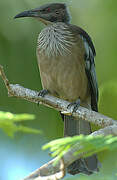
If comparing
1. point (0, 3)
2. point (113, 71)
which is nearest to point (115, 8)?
point (113, 71)

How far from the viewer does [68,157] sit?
9.83 ft

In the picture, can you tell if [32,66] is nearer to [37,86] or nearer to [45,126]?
[37,86]

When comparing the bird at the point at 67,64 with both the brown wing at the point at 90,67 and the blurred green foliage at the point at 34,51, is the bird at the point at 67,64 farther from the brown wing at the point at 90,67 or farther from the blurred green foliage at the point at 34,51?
the blurred green foliage at the point at 34,51

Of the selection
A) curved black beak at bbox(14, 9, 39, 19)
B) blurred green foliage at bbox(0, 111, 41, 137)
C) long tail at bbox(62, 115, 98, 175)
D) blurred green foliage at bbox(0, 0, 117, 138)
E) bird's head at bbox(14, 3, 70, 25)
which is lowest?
long tail at bbox(62, 115, 98, 175)

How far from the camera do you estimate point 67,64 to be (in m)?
6.04

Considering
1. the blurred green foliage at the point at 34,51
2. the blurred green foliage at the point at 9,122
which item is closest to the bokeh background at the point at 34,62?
the blurred green foliage at the point at 34,51

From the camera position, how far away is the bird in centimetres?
609

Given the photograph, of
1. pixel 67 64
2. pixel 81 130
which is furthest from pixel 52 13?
pixel 81 130

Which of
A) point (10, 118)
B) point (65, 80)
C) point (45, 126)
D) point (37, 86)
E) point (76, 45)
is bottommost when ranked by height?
point (45, 126)

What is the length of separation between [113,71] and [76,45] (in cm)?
137

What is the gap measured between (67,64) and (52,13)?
1126 mm

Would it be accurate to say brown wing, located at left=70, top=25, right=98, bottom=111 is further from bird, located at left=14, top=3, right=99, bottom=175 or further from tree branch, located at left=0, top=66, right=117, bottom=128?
tree branch, located at left=0, top=66, right=117, bottom=128

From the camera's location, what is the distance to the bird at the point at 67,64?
240 inches

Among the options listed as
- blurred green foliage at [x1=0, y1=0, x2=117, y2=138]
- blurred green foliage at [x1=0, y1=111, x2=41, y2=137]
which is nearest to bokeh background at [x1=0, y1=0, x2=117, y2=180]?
blurred green foliage at [x1=0, y1=0, x2=117, y2=138]
